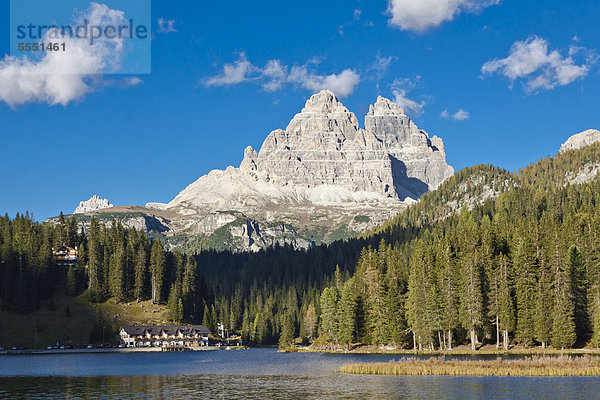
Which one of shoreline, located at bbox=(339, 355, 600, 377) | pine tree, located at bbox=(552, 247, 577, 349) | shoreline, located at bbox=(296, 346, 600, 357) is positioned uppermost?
pine tree, located at bbox=(552, 247, 577, 349)

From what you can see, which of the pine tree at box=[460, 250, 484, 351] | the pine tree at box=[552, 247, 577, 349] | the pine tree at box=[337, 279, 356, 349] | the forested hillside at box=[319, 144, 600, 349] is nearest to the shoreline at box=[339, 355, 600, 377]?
the pine tree at box=[552, 247, 577, 349]

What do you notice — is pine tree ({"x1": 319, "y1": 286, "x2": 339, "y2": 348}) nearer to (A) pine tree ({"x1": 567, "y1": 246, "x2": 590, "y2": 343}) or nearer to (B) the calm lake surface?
(B) the calm lake surface

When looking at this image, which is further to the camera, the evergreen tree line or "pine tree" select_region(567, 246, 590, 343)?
"pine tree" select_region(567, 246, 590, 343)

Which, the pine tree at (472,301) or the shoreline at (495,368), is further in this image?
the pine tree at (472,301)

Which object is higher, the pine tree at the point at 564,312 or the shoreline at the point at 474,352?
the pine tree at the point at 564,312

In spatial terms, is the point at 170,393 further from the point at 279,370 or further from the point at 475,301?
the point at 475,301

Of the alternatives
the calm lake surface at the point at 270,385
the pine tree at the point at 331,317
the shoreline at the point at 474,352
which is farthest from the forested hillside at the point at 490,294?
the calm lake surface at the point at 270,385

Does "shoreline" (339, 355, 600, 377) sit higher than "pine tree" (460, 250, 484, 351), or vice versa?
"pine tree" (460, 250, 484, 351)

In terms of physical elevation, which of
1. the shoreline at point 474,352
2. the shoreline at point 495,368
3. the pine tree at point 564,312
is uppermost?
the pine tree at point 564,312

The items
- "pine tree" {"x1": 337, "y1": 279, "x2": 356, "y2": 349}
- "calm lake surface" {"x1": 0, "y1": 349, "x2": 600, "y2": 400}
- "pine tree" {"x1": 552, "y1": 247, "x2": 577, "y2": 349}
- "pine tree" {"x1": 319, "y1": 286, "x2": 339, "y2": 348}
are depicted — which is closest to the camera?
"calm lake surface" {"x1": 0, "y1": 349, "x2": 600, "y2": 400}

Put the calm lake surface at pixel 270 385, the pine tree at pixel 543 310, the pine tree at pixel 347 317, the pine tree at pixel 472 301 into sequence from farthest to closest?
the pine tree at pixel 347 317
the pine tree at pixel 472 301
the pine tree at pixel 543 310
the calm lake surface at pixel 270 385

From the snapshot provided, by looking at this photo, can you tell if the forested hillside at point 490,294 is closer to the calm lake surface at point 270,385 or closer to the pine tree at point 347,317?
the pine tree at point 347,317

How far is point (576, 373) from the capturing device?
8481cm

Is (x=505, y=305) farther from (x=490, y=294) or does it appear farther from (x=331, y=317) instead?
(x=331, y=317)
